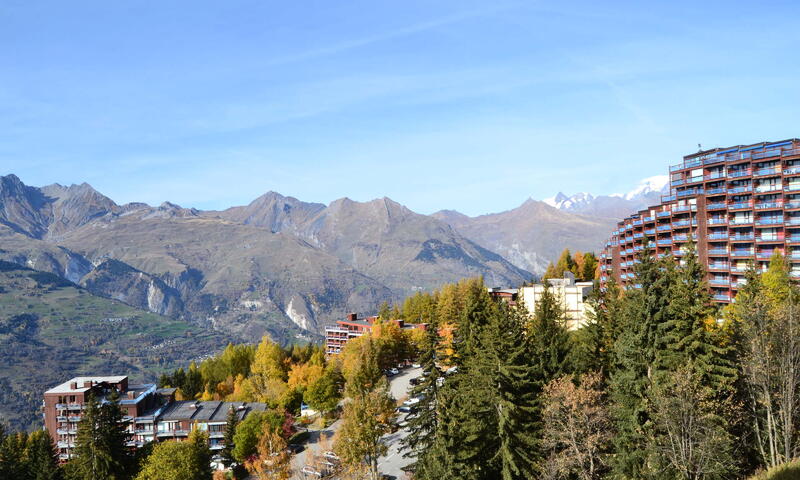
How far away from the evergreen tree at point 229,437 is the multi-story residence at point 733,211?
7049cm

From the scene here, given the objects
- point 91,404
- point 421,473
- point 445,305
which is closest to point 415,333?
point 445,305

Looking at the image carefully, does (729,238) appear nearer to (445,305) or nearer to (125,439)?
(445,305)

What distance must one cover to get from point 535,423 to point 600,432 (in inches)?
218

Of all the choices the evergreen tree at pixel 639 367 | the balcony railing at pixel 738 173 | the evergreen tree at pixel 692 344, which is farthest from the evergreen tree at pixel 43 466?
the balcony railing at pixel 738 173

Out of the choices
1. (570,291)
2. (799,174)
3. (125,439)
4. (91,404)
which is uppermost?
(799,174)

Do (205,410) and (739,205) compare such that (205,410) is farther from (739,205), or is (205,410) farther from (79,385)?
(739,205)

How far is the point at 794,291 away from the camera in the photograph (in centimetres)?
5788

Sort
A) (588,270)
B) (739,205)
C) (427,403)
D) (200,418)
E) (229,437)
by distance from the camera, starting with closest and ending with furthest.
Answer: (427,403) < (739,205) < (229,437) < (200,418) < (588,270)

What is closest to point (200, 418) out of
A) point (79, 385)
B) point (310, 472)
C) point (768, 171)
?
point (79, 385)

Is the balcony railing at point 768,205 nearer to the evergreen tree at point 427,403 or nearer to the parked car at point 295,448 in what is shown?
the evergreen tree at point 427,403

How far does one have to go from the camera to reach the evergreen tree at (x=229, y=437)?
9481 cm

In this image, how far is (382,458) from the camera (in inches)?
3034

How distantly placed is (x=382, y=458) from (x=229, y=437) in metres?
35.0

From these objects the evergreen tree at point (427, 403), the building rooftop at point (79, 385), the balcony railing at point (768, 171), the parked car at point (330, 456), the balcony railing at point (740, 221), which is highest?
the balcony railing at point (768, 171)
